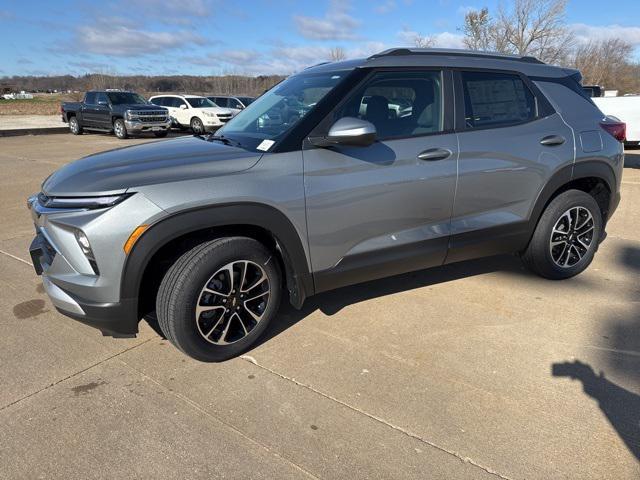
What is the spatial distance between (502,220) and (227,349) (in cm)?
224

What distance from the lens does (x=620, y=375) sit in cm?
282

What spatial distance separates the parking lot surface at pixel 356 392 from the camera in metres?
2.21

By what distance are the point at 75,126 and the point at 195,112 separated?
522 centimetres

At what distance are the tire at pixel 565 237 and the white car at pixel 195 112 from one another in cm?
1714

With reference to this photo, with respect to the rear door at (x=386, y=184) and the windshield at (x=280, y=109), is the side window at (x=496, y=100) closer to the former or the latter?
the rear door at (x=386, y=184)

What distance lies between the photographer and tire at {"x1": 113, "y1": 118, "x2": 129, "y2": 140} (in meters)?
18.4

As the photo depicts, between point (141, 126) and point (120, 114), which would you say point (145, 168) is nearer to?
point (141, 126)

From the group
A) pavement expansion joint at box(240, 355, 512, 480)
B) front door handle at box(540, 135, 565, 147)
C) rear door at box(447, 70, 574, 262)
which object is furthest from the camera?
front door handle at box(540, 135, 565, 147)

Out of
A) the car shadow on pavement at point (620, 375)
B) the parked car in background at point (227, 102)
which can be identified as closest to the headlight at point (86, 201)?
the car shadow on pavement at point (620, 375)

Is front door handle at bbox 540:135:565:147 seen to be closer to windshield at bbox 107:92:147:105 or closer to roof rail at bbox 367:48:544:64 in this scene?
roof rail at bbox 367:48:544:64

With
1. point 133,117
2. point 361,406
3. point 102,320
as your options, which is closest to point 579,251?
point 361,406

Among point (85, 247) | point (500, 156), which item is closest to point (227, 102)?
point (500, 156)

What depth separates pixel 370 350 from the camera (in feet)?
10.2

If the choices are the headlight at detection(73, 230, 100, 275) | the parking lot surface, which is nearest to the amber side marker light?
the headlight at detection(73, 230, 100, 275)
